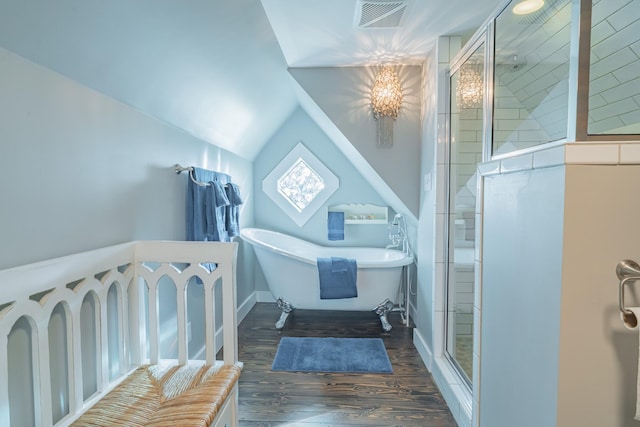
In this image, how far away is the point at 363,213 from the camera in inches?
139

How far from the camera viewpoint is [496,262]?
1104mm

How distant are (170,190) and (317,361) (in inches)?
62.4

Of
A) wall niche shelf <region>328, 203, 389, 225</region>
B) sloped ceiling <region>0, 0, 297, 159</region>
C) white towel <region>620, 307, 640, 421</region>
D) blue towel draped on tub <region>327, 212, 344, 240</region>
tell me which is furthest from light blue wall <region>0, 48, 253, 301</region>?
wall niche shelf <region>328, 203, 389, 225</region>

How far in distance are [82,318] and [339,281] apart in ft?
6.09

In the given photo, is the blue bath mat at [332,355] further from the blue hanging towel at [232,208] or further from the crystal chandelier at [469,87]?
the crystal chandelier at [469,87]

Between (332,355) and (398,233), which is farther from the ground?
(398,233)

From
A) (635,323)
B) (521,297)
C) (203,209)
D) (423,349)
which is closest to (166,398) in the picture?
(203,209)

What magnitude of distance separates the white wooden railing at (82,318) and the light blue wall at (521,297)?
A: 3.50 ft

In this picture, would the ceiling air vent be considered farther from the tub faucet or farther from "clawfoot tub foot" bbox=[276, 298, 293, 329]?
"clawfoot tub foot" bbox=[276, 298, 293, 329]

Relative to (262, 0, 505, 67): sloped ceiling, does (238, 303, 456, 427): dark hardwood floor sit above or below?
below

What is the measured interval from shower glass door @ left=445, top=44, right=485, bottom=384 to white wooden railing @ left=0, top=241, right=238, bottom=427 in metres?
1.49

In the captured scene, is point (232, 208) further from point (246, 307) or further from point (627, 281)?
point (627, 281)

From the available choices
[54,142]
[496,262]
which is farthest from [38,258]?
[496,262]

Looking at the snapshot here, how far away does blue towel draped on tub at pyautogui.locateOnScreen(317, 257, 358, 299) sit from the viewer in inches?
104
